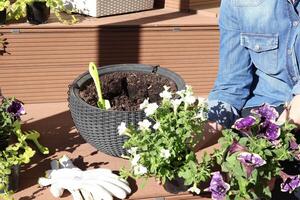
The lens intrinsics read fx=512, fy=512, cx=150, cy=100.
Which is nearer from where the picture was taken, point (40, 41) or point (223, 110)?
point (223, 110)

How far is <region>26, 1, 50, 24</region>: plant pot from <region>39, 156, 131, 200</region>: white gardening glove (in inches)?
43.3

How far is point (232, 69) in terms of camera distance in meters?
2.00

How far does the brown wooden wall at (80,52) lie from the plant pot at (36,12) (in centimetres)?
7

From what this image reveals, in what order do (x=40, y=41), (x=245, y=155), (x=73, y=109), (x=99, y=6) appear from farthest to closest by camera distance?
(x=99, y=6) < (x=40, y=41) < (x=73, y=109) < (x=245, y=155)

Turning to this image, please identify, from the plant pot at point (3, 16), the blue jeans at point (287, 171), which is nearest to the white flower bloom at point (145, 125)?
the blue jeans at point (287, 171)

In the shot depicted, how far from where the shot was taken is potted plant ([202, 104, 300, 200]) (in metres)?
1.45

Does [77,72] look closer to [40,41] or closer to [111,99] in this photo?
[40,41]

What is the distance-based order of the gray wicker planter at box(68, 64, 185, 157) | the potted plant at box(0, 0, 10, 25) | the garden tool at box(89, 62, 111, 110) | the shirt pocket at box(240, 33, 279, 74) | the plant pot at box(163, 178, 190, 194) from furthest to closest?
1. the potted plant at box(0, 0, 10, 25)
2. the shirt pocket at box(240, 33, 279, 74)
3. the garden tool at box(89, 62, 111, 110)
4. the gray wicker planter at box(68, 64, 185, 157)
5. the plant pot at box(163, 178, 190, 194)

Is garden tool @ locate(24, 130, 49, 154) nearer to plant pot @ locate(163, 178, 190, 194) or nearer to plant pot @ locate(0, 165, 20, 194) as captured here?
plant pot @ locate(0, 165, 20, 194)

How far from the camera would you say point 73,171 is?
172 cm

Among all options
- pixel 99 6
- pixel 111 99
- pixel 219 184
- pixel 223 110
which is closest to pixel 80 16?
pixel 99 6

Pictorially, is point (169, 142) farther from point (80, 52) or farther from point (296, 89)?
point (80, 52)

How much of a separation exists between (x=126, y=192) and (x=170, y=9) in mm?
1684

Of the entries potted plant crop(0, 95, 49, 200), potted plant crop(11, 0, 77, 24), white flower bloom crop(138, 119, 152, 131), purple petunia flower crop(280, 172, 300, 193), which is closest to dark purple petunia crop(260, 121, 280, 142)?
purple petunia flower crop(280, 172, 300, 193)
